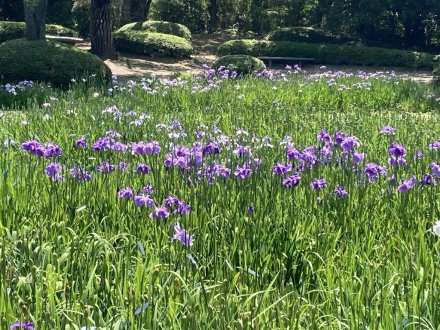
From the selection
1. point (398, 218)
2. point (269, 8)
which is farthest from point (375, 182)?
point (269, 8)

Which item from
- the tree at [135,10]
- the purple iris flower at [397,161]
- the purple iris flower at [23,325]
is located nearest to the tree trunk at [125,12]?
the tree at [135,10]

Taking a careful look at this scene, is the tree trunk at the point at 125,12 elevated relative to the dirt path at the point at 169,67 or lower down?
elevated

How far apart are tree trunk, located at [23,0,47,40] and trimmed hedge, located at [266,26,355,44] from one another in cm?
1355

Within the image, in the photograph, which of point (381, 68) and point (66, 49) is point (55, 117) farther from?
point (381, 68)

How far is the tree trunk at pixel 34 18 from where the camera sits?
16594 millimetres

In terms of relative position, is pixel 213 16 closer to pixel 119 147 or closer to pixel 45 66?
pixel 45 66

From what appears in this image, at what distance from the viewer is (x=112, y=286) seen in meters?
2.57

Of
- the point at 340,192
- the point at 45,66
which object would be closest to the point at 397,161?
the point at 340,192

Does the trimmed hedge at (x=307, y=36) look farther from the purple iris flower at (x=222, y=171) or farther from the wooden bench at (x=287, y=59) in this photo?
the purple iris flower at (x=222, y=171)

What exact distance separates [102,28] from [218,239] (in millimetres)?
18249

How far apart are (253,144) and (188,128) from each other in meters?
1.59

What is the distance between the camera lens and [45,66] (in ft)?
44.0

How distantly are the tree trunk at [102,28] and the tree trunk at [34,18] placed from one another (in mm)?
2832

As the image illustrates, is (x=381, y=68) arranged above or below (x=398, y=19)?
below
